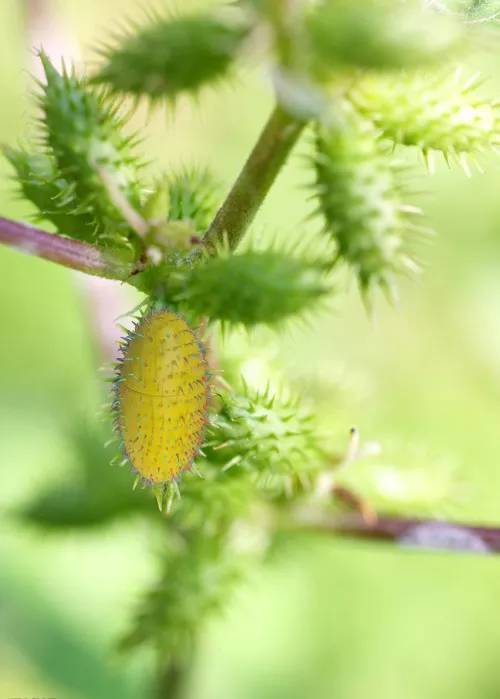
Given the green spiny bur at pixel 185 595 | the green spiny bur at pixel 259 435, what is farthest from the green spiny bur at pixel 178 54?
the green spiny bur at pixel 185 595

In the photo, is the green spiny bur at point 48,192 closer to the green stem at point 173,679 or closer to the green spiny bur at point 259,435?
the green spiny bur at point 259,435

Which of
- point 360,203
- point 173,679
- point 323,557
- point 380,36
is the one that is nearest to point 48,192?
point 360,203

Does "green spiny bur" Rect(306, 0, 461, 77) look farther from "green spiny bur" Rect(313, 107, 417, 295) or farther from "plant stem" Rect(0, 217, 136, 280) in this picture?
"plant stem" Rect(0, 217, 136, 280)

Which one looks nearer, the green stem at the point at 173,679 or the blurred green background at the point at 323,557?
the green stem at the point at 173,679

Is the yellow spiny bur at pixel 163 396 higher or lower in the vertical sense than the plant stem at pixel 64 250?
lower

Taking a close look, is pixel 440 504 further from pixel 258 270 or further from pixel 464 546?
pixel 258 270

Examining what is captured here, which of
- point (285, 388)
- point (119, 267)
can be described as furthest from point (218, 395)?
point (285, 388)
